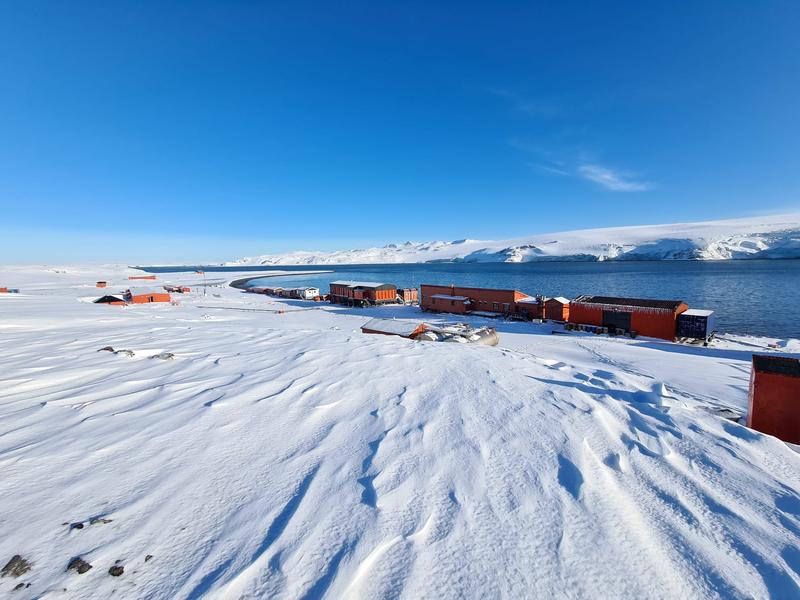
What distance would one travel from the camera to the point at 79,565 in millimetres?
2361

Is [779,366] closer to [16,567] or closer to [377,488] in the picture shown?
[377,488]

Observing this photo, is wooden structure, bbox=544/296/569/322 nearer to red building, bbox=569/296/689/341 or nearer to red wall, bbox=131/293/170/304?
red building, bbox=569/296/689/341

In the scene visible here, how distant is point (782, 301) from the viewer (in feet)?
141

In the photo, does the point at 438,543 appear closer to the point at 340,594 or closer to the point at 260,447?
the point at 340,594

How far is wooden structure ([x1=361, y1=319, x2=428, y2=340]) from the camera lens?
1870 cm

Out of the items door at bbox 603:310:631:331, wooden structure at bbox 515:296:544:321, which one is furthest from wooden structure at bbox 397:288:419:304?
door at bbox 603:310:631:331

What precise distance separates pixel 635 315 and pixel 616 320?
4.57 ft

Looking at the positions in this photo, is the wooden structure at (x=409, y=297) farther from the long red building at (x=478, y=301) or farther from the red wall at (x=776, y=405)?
the red wall at (x=776, y=405)

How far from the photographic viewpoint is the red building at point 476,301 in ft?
111

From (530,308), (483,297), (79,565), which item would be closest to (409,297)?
(483,297)

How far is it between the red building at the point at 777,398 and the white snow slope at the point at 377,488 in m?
2.47

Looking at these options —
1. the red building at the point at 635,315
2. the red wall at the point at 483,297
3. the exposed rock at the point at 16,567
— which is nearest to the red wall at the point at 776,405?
the exposed rock at the point at 16,567

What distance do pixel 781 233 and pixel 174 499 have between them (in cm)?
24191

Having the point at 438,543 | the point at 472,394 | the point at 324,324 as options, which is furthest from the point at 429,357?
the point at 324,324
